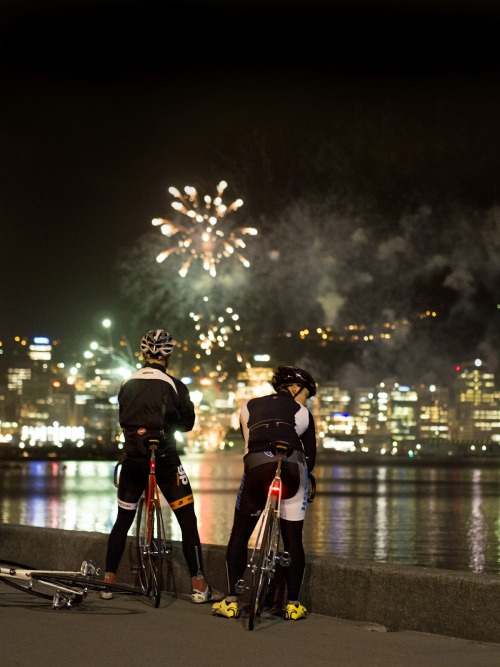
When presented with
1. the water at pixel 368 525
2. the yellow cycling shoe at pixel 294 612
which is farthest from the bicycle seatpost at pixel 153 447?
the water at pixel 368 525

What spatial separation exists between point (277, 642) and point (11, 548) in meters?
4.66

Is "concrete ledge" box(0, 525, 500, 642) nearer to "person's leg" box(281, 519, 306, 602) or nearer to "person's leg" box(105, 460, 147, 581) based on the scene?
"person's leg" box(105, 460, 147, 581)

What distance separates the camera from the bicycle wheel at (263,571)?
7385 millimetres

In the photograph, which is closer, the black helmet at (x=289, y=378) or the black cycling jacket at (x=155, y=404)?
the black helmet at (x=289, y=378)

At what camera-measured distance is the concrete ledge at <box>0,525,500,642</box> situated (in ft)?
24.2

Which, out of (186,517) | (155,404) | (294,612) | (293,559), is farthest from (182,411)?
(294,612)

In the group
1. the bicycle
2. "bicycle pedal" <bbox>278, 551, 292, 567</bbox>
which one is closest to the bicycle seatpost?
the bicycle

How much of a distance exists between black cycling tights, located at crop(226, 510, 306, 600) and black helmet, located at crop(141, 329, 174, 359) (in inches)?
54.8

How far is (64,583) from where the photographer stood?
8109 millimetres

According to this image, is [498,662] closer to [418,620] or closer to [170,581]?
[418,620]

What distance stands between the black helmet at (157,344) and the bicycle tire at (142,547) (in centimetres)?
105

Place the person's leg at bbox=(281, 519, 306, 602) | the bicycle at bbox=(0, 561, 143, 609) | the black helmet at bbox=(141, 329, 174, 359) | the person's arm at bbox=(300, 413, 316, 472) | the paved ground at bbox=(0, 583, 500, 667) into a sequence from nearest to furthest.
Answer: the paved ground at bbox=(0, 583, 500, 667) → the bicycle at bbox=(0, 561, 143, 609) → the person's leg at bbox=(281, 519, 306, 602) → the person's arm at bbox=(300, 413, 316, 472) → the black helmet at bbox=(141, 329, 174, 359)

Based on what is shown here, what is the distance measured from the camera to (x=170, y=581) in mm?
9242

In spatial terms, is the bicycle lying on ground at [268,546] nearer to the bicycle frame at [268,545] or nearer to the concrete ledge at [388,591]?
the bicycle frame at [268,545]
